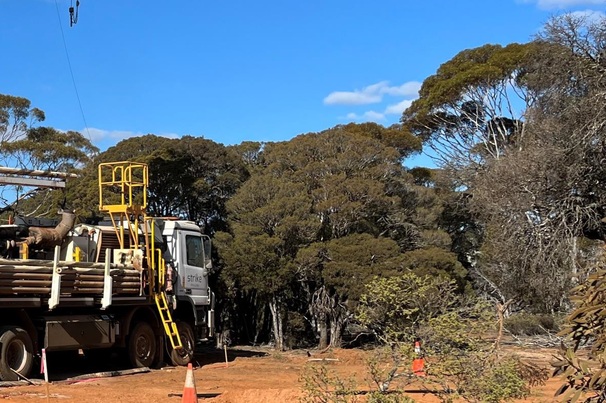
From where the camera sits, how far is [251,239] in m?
25.9

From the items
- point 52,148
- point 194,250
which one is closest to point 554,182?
point 194,250

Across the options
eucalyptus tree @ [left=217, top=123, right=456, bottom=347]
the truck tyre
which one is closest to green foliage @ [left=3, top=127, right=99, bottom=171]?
eucalyptus tree @ [left=217, top=123, right=456, bottom=347]

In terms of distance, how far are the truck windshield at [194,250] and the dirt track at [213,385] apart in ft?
8.94

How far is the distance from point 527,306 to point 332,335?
7.32 meters

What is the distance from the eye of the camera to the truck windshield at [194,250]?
1844cm

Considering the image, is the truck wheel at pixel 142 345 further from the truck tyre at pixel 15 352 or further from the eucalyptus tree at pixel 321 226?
the eucalyptus tree at pixel 321 226

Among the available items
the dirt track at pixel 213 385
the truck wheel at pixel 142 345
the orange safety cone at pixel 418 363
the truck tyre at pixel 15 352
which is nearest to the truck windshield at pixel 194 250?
the truck wheel at pixel 142 345

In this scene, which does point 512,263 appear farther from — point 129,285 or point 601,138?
point 129,285

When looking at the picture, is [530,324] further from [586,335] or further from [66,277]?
[586,335]

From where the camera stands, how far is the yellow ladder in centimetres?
1686

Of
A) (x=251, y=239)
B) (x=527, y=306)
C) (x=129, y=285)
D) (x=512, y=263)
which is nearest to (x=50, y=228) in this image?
(x=129, y=285)

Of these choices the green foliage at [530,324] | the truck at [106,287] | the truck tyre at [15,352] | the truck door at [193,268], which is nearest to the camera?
the truck tyre at [15,352]

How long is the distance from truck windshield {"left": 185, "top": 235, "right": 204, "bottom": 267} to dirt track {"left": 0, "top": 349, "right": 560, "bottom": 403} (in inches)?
107

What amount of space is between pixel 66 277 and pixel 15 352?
168cm
